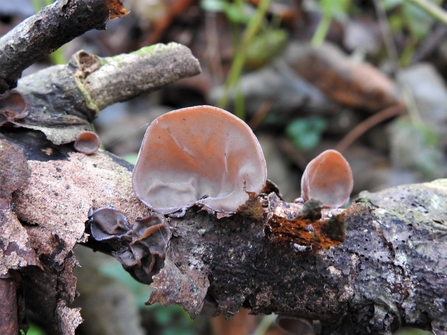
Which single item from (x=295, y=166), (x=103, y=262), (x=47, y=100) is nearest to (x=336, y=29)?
(x=295, y=166)

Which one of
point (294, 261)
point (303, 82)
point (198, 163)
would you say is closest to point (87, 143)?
point (198, 163)

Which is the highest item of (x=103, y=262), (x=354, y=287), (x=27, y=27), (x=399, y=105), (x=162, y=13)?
(x=27, y=27)

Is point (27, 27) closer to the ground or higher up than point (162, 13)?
Result: higher up

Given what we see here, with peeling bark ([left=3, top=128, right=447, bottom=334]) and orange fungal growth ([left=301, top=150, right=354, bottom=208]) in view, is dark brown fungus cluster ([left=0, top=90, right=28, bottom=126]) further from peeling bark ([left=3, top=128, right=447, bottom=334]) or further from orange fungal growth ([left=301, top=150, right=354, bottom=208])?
orange fungal growth ([left=301, top=150, right=354, bottom=208])

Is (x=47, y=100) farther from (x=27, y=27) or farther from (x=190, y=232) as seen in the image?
(x=190, y=232)

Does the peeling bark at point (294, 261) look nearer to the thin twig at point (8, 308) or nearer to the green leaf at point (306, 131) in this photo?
the thin twig at point (8, 308)

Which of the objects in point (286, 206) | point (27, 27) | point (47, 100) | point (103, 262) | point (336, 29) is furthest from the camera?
point (336, 29)
